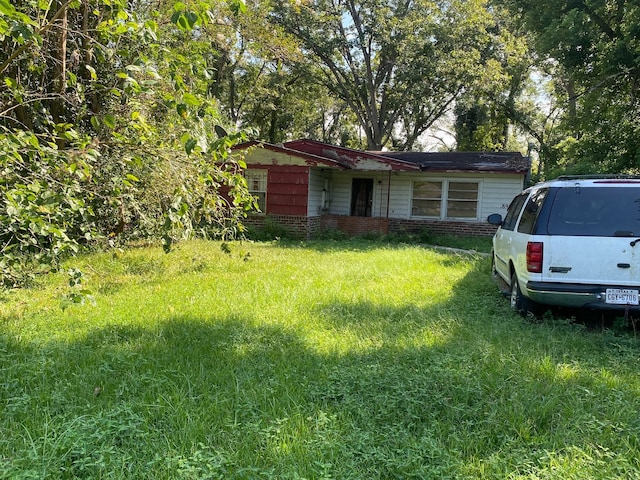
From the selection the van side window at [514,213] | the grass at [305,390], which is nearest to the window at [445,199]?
the van side window at [514,213]

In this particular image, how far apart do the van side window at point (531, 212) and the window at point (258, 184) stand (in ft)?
34.1

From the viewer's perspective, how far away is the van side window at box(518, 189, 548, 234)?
5.27m

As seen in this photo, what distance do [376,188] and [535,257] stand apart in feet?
41.2

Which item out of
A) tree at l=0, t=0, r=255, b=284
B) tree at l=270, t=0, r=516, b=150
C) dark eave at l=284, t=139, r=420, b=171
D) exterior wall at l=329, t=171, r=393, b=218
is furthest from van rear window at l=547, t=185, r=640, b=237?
tree at l=270, t=0, r=516, b=150

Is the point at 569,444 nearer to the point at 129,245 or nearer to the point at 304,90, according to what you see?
the point at 129,245

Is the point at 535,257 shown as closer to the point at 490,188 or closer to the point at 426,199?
the point at 490,188

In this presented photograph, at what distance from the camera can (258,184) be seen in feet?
50.3

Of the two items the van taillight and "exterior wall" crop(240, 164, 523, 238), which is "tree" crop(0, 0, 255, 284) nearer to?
the van taillight

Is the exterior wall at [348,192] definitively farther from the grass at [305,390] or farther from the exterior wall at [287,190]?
the grass at [305,390]

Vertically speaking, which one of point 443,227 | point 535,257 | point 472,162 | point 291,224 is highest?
point 472,162

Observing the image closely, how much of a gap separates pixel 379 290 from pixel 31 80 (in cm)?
711

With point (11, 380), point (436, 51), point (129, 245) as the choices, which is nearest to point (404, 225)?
point (129, 245)

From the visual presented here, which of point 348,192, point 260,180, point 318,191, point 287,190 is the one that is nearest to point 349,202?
point 348,192

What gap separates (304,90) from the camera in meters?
29.2
